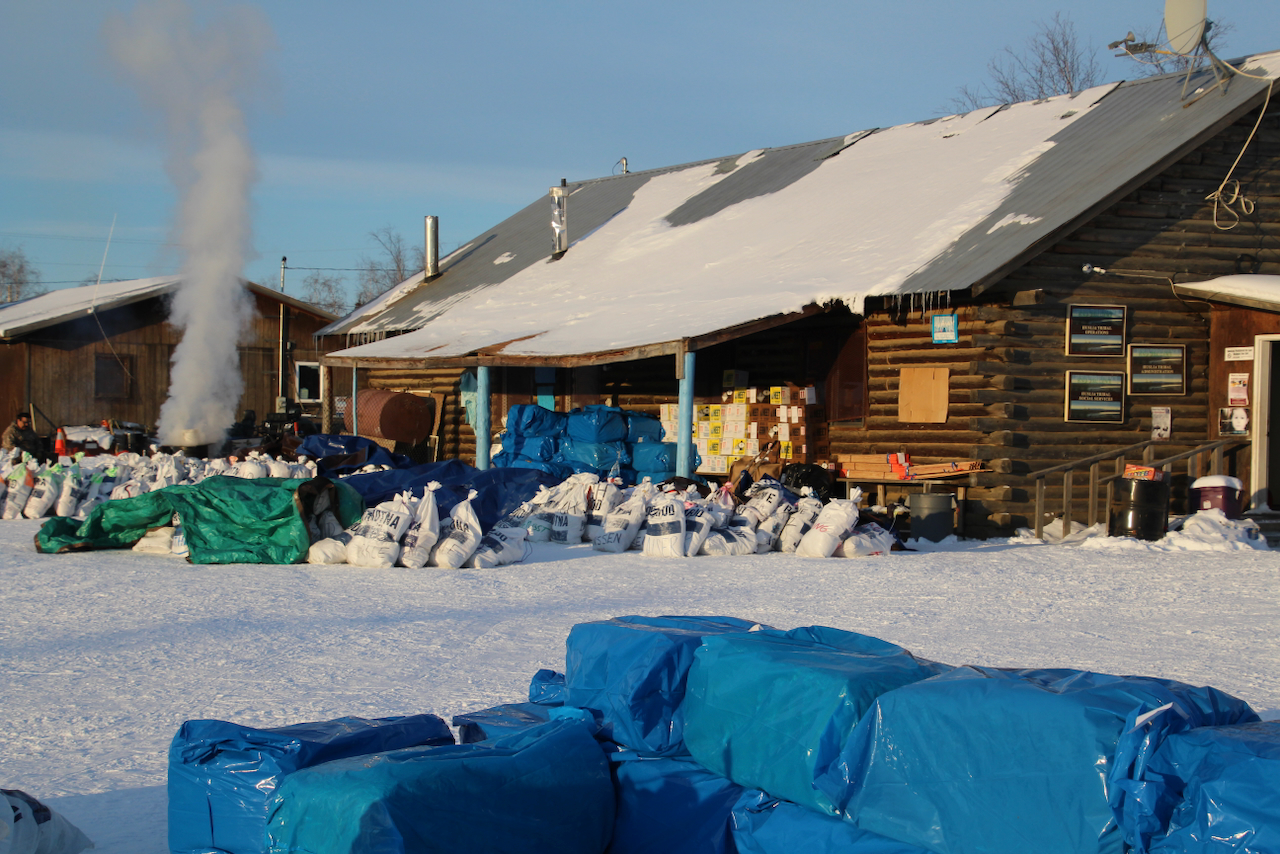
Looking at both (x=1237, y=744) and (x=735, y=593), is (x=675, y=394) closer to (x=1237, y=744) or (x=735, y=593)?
(x=735, y=593)

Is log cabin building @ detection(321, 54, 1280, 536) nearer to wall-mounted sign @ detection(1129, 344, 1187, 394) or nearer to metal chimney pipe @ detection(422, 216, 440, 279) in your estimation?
wall-mounted sign @ detection(1129, 344, 1187, 394)

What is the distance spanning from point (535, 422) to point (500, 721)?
1347 cm

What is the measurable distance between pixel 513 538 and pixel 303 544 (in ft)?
6.15

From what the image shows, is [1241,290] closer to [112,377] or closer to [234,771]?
[234,771]

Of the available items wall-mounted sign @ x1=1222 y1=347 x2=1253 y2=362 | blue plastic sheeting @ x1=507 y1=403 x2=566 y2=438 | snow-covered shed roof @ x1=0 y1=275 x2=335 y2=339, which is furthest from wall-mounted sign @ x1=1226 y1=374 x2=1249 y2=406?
snow-covered shed roof @ x1=0 y1=275 x2=335 y2=339

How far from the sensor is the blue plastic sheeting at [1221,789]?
7.85 feet

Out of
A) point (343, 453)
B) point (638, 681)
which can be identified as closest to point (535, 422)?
point (343, 453)

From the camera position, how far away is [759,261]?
1712 cm

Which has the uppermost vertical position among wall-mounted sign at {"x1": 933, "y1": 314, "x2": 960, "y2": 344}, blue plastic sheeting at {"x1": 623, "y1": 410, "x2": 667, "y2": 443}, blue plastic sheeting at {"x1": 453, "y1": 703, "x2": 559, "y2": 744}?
wall-mounted sign at {"x1": 933, "y1": 314, "x2": 960, "y2": 344}

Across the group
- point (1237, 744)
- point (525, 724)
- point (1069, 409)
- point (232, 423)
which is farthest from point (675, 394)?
point (1237, 744)

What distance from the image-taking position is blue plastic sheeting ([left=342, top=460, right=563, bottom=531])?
414 inches

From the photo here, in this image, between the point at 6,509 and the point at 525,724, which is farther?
the point at 6,509

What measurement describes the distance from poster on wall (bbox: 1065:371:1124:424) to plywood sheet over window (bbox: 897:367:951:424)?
1.50 meters

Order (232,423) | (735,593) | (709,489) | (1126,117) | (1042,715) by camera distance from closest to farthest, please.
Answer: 1. (1042,715)
2. (735,593)
3. (709,489)
4. (1126,117)
5. (232,423)
